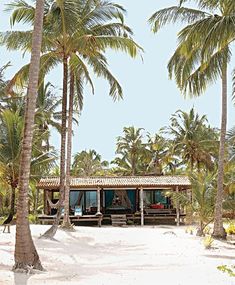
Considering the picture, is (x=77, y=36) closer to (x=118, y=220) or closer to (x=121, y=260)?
(x=121, y=260)

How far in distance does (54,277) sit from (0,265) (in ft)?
4.80

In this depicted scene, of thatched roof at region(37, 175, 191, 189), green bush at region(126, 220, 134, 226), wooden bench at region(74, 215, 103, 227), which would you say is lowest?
green bush at region(126, 220, 134, 226)

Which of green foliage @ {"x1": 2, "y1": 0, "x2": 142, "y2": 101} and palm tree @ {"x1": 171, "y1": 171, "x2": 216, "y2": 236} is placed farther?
palm tree @ {"x1": 171, "y1": 171, "x2": 216, "y2": 236}

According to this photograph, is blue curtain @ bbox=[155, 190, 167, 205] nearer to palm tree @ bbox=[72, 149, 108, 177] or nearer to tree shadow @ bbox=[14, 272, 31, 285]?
palm tree @ bbox=[72, 149, 108, 177]

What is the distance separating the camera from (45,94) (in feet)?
113

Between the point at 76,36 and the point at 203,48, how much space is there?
5334mm

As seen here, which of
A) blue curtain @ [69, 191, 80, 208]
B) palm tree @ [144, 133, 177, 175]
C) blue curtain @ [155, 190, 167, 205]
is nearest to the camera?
blue curtain @ [69, 191, 80, 208]

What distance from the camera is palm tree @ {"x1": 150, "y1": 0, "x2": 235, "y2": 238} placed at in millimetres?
13430

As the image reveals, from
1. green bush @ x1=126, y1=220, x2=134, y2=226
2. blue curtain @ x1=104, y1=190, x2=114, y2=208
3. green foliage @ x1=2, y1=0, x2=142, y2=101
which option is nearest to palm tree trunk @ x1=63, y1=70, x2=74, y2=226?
green foliage @ x1=2, y1=0, x2=142, y2=101

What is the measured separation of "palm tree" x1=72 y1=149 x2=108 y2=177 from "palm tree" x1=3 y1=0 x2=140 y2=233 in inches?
1153

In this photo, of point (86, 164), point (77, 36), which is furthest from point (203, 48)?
point (86, 164)

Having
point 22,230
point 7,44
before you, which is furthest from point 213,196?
point 22,230

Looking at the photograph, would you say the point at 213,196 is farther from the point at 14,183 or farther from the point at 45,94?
the point at 45,94

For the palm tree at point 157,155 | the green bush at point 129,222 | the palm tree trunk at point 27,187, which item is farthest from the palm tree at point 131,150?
the palm tree trunk at point 27,187
